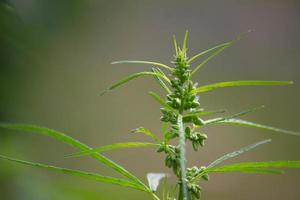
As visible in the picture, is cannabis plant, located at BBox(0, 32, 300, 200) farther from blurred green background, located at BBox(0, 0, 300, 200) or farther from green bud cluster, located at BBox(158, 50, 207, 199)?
blurred green background, located at BBox(0, 0, 300, 200)

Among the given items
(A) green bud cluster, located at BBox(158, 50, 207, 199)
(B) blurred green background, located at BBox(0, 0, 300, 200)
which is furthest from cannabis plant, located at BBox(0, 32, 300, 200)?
(B) blurred green background, located at BBox(0, 0, 300, 200)

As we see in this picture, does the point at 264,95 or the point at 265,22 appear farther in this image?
the point at 265,22

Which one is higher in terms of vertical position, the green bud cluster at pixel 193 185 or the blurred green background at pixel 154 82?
the blurred green background at pixel 154 82

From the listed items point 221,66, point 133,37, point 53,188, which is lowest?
point 53,188

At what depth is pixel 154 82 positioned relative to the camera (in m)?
1.90

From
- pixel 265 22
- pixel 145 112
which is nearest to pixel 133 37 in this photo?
pixel 145 112

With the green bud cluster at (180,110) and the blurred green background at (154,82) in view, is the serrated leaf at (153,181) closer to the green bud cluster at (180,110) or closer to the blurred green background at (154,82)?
the green bud cluster at (180,110)

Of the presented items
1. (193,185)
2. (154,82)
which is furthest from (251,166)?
(154,82)

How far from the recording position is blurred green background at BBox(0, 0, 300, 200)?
1.71 meters

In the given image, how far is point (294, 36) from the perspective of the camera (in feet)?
6.99

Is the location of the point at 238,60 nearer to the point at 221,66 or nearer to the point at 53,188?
the point at 221,66

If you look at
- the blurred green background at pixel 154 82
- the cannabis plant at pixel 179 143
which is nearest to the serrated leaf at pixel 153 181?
the cannabis plant at pixel 179 143

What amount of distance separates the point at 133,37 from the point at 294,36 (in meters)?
0.73

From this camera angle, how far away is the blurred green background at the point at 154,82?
67.1 inches
